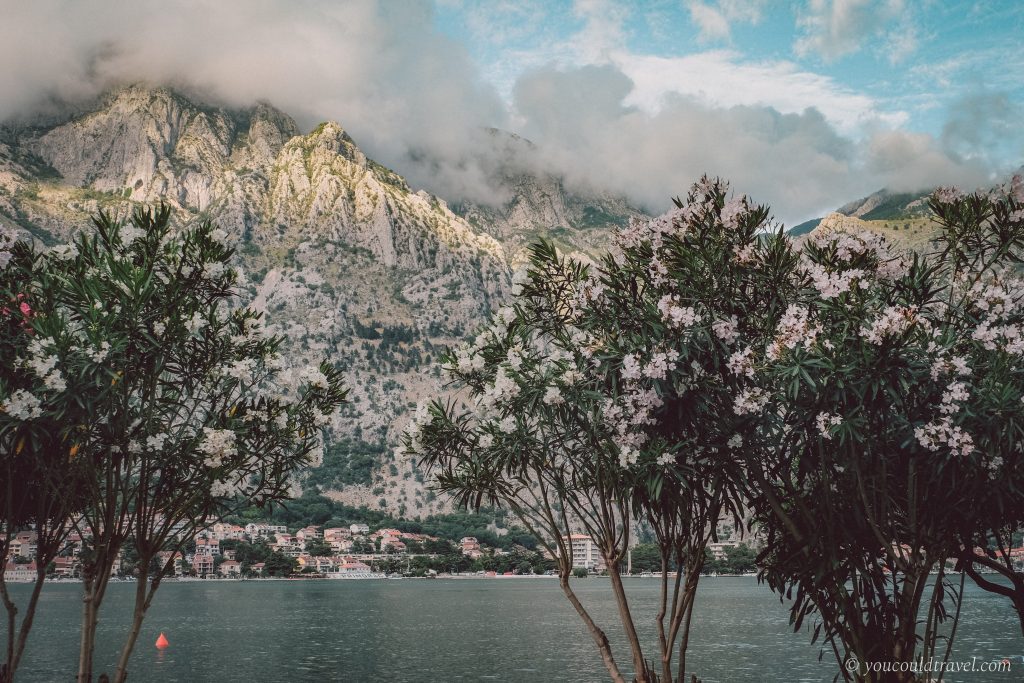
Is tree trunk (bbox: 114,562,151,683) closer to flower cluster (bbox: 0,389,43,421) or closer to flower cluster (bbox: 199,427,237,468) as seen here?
flower cluster (bbox: 199,427,237,468)

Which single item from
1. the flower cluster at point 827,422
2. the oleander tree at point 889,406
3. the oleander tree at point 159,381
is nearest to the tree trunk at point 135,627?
the oleander tree at point 159,381

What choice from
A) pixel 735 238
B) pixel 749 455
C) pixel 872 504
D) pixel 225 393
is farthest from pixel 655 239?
pixel 225 393

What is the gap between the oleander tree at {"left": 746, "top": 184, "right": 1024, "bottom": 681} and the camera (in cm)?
1102

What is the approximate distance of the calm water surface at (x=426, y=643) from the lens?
5334cm

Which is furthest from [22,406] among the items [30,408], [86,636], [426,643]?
[426,643]

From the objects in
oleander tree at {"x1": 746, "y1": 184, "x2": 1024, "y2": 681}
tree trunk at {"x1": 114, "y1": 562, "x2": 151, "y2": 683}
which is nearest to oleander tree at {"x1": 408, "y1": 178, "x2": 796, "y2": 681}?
oleander tree at {"x1": 746, "y1": 184, "x2": 1024, "y2": 681}

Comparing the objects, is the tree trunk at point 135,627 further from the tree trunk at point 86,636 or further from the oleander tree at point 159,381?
the tree trunk at point 86,636

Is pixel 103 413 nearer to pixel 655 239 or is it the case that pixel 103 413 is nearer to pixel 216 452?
pixel 216 452

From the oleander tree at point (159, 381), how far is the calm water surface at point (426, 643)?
39.1 m

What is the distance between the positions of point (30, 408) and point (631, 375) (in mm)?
8302

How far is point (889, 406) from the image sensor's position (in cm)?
1175

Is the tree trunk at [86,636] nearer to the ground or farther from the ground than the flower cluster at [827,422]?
nearer to the ground

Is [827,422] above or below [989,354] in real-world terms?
below

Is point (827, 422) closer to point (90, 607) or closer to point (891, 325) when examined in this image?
point (891, 325)
